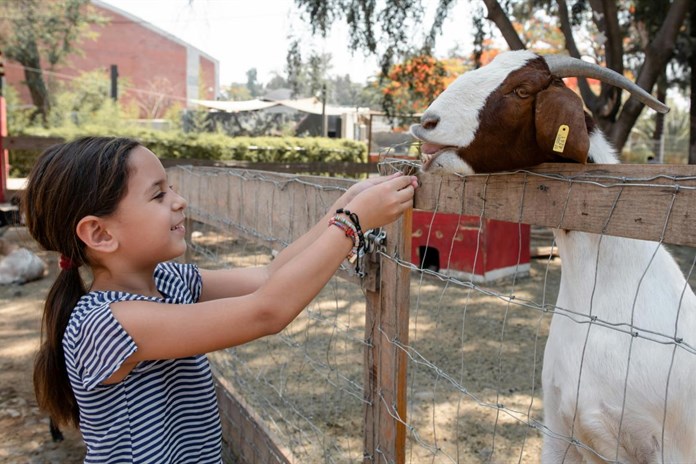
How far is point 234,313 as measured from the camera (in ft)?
4.36

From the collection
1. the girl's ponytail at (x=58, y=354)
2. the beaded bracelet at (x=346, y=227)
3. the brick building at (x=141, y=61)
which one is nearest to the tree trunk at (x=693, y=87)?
the beaded bracelet at (x=346, y=227)

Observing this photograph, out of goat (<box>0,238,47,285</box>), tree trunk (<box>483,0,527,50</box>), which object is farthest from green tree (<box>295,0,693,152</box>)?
goat (<box>0,238,47,285</box>)

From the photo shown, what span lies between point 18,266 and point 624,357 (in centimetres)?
746

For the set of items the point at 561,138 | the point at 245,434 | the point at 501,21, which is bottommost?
the point at 245,434

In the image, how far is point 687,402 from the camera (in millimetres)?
1771

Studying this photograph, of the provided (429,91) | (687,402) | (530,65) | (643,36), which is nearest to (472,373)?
(687,402)

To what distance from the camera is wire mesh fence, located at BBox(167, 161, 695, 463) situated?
1335 mm

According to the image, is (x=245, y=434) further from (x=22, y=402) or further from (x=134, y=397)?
(x=22, y=402)

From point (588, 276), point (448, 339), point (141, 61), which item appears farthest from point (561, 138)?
point (141, 61)

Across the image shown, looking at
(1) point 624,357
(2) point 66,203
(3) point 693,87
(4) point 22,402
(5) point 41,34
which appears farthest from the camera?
(5) point 41,34

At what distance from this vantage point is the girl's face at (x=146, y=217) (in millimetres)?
1448

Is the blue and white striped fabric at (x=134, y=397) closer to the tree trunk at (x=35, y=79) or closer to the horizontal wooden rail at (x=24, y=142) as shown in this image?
the horizontal wooden rail at (x=24, y=142)

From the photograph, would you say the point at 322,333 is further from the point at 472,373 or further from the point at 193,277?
the point at 193,277

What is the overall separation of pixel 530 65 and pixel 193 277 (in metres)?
1.18
